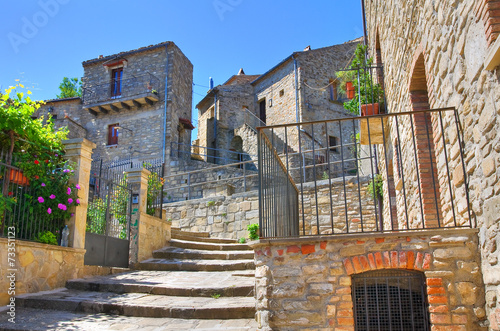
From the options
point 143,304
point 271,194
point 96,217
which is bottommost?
point 143,304

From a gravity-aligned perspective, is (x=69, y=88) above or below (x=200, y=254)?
above

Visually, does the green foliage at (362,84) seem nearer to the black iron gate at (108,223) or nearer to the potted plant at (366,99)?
the potted plant at (366,99)

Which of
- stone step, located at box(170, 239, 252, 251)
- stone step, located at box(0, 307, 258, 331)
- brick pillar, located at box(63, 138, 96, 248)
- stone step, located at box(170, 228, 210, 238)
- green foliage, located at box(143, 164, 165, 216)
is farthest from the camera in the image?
stone step, located at box(170, 228, 210, 238)

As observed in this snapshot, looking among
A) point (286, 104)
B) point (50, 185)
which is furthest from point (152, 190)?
point (286, 104)

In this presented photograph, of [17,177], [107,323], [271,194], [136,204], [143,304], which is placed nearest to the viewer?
[271,194]

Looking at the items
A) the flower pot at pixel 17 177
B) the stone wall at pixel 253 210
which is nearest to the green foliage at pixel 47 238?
the flower pot at pixel 17 177

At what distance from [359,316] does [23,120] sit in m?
5.32

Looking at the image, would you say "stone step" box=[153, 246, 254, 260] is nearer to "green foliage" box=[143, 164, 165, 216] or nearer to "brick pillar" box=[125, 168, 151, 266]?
"brick pillar" box=[125, 168, 151, 266]

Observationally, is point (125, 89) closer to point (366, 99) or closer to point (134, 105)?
point (134, 105)

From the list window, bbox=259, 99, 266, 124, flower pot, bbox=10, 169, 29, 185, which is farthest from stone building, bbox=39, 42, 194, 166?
flower pot, bbox=10, 169, 29, 185

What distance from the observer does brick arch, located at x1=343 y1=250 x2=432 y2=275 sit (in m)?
3.61

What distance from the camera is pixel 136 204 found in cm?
859

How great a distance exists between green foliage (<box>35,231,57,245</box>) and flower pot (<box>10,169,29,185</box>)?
31.7 inches

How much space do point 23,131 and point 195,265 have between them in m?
3.67
